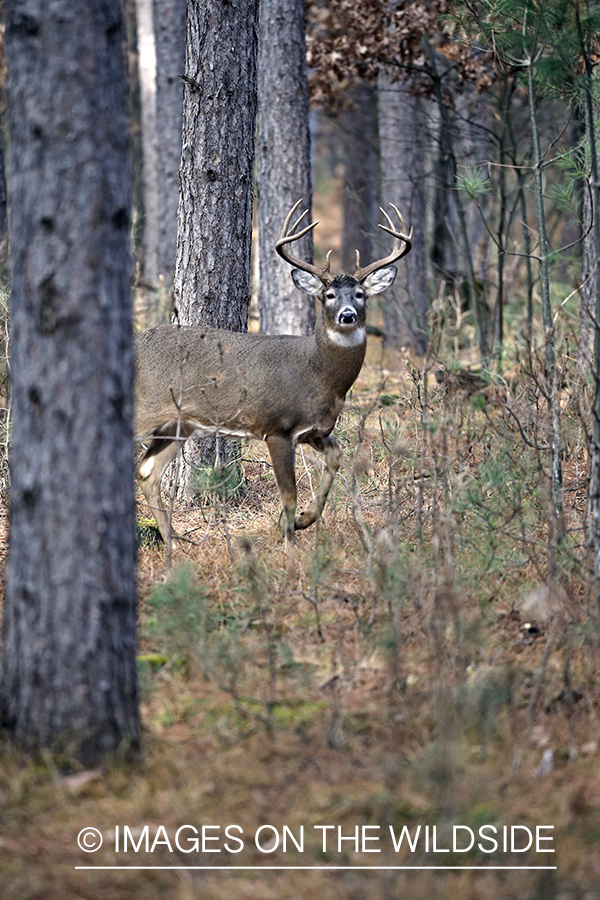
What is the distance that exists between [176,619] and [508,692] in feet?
4.76

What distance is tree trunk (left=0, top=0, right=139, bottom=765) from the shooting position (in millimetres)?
3619

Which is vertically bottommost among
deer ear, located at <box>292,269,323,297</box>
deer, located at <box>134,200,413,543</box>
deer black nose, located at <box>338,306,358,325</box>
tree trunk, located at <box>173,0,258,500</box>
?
deer, located at <box>134,200,413,543</box>

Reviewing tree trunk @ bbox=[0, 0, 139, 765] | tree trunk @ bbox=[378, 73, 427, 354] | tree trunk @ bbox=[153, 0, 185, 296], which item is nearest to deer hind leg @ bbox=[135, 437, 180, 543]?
tree trunk @ bbox=[0, 0, 139, 765]

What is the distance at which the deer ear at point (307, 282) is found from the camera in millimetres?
6992

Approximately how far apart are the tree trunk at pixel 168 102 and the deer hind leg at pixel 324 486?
9.18m

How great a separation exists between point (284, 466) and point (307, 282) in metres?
1.34

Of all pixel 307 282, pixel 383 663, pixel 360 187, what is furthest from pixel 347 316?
pixel 360 187

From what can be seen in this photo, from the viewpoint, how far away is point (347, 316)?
6.67m

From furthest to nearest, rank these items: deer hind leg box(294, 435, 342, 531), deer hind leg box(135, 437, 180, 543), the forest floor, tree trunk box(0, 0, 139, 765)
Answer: deer hind leg box(135, 437, 180, 543), deer hind leg box(294, 435, 342, 531), tree trunk box(0, 0, 139, 765), the forest floor

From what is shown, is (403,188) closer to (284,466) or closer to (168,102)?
(168,102)

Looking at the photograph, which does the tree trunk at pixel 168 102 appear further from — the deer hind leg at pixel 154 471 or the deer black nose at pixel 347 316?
the deer black nose at pixel 347 316

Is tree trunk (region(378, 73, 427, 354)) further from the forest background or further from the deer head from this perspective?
the deer head

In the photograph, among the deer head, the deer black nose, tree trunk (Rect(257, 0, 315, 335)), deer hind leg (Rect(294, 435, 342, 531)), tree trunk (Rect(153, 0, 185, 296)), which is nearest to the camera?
deer hind leg (Rect(294, 435, 342, 531))

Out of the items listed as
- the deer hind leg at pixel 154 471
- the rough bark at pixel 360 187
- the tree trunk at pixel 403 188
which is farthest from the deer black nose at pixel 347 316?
the rough bark at pixel 360 187
